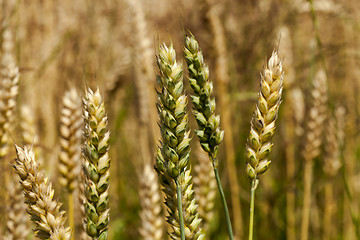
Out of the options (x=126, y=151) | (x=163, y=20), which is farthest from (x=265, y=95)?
(x=163, y=20)

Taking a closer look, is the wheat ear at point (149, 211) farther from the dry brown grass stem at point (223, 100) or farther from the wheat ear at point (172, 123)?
the dry brown grass stem at point (223, 100)

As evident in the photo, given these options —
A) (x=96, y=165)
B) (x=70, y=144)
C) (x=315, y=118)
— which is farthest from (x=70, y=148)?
(x=315, y=118)

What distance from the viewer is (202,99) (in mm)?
693

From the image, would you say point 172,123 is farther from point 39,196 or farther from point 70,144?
point 70,144

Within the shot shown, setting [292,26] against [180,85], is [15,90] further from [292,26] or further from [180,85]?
[292,26]

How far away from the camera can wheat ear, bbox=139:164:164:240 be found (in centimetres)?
112

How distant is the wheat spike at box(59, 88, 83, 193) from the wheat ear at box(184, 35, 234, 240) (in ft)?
1.47

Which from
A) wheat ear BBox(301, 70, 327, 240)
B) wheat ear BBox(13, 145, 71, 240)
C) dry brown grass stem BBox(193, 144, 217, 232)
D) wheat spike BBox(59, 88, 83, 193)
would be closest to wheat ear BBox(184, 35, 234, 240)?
wheat ear BBox(13, 145, 71, 240)

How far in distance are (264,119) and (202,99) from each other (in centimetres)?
12

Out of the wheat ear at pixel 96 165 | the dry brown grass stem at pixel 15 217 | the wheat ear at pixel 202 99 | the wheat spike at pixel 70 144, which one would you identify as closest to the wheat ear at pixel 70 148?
the wheat spike at pixel 70 144

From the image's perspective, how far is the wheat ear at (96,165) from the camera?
680 millimetres

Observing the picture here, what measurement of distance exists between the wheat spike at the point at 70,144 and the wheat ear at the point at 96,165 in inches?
13.8

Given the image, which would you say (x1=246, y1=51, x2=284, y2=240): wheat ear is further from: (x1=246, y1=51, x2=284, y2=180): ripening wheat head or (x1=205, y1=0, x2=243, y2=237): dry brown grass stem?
(x1=205, y1=0, x2=243, y2=237): dry brown grass stem

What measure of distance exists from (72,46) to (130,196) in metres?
0.99
